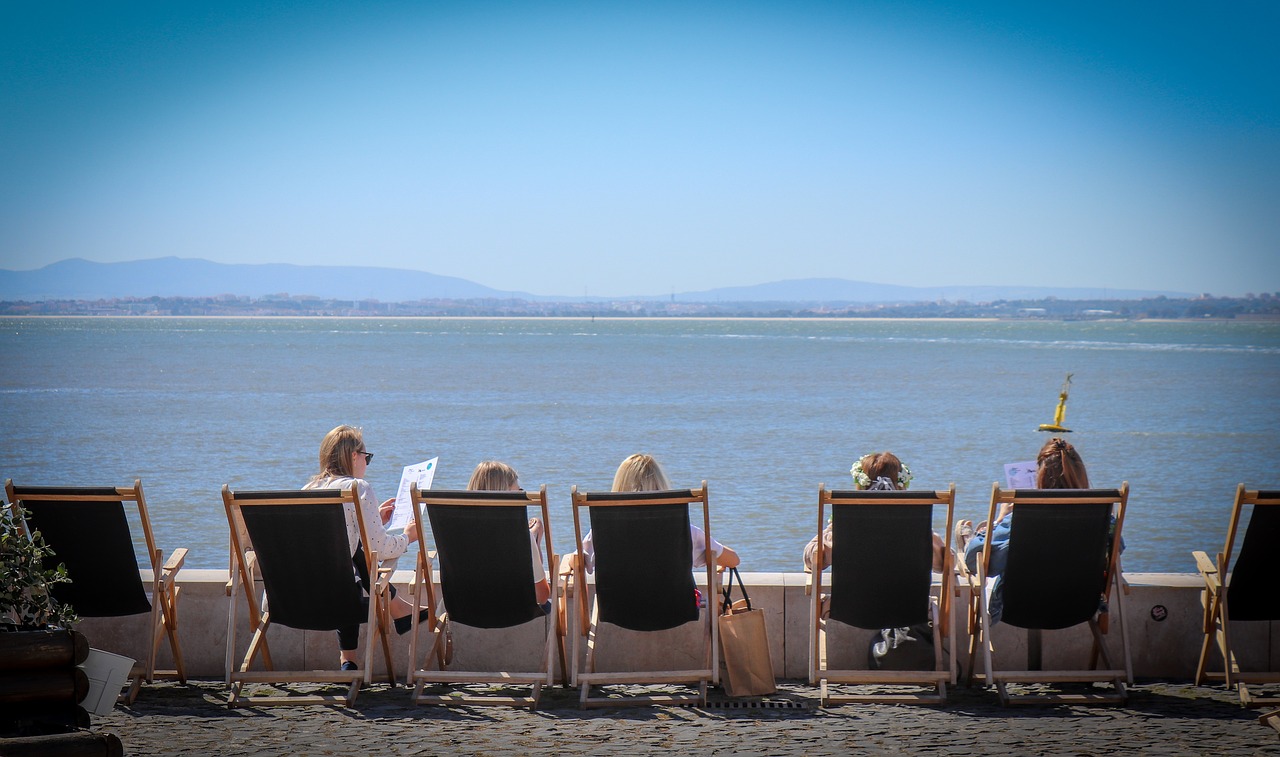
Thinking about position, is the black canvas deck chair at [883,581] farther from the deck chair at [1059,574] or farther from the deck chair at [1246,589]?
the deck chair at [1246,589]

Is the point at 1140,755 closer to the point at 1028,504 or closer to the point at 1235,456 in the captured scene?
the point at 1028,504

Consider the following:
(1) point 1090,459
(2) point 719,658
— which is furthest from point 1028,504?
(1) point 1090,459

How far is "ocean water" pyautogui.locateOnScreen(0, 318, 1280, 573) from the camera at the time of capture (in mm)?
20484

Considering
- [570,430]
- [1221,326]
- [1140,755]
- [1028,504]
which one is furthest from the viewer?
[1221,326]

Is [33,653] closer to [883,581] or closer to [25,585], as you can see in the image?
[25,585]

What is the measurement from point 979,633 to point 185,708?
2.80 metres

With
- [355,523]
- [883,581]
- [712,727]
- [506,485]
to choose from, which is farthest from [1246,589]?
[355,523]

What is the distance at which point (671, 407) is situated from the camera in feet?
143

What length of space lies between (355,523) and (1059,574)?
256 cm

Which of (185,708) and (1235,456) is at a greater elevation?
(185,708)

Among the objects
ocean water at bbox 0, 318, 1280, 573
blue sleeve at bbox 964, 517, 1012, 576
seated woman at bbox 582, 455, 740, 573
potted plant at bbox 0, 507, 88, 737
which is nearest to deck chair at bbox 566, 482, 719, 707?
seated woman at bbox 582, 455, 740, 573

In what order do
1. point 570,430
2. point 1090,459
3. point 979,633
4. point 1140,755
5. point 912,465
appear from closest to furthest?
point 1140,755
point 979,633
point 912,465
point 1090,459
point 570,430

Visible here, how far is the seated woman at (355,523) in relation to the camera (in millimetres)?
4516

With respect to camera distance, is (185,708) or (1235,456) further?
(1235,456)
